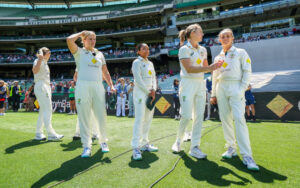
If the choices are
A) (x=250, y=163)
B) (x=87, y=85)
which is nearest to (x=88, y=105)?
(x=87, y=85)

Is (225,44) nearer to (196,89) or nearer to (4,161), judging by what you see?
(196,89)

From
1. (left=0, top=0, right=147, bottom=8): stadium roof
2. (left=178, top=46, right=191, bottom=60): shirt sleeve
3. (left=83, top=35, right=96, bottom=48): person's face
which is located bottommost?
(left=178, top=46, right=191, bottom=60): shirt sleeve

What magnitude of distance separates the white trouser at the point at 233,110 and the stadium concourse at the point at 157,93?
344 millimetres

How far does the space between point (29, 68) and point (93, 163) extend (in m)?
42.4

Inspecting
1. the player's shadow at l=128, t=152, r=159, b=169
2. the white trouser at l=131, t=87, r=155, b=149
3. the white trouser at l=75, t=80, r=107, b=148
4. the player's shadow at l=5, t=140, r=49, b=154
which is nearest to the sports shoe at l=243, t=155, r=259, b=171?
the player's shadow at l=128, t=152, r=159, b=169

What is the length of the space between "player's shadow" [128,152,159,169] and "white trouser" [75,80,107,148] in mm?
945

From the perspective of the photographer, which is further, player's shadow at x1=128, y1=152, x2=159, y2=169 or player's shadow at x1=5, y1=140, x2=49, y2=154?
player's shadow at x1=5, y1=140, x2=49, y2=154

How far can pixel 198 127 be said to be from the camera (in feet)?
10.8

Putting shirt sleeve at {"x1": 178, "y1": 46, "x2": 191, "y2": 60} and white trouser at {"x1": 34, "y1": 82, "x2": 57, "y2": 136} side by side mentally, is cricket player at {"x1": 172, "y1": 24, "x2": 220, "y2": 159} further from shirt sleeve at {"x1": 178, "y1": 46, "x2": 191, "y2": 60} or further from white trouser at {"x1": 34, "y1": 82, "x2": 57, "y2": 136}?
white trouser at {"x1": 34, "y1": 82, "x2": 57, "y2": 136}

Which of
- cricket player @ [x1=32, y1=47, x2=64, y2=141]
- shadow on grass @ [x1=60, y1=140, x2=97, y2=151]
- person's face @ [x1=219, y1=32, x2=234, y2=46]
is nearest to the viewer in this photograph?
person's face @ [x1=219, y1=32, x2=234, y2=46]

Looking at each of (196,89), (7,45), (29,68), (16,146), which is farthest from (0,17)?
(196,89)

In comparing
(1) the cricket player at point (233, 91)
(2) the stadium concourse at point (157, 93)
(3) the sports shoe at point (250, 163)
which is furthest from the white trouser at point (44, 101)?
(3) the sports shoe at point (250, 163)

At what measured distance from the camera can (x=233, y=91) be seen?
9.80 ft

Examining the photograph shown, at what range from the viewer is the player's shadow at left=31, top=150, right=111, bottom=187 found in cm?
243
